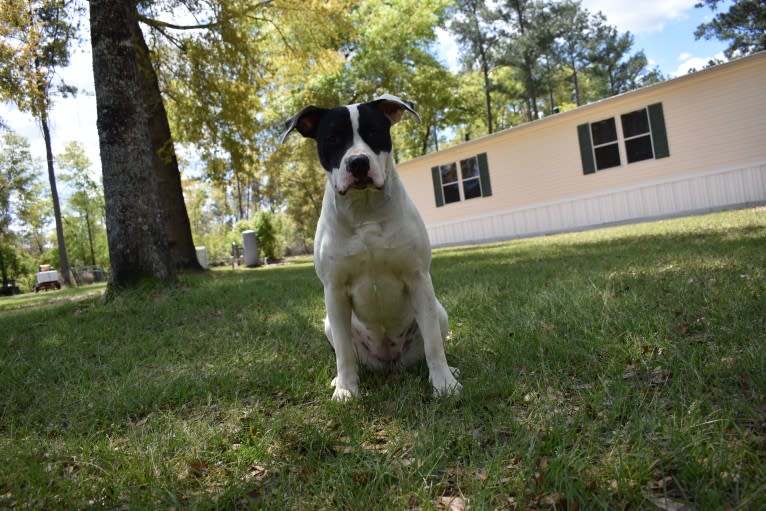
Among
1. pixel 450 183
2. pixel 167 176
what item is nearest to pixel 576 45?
pixel 450 183

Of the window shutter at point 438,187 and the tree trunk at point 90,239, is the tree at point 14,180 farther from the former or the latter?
the window shutter at point 438,187

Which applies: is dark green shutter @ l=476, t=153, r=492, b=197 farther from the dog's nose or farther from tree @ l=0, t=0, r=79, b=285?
the dog's nose

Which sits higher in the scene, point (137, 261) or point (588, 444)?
point (137, 261)

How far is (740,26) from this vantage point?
24016mm

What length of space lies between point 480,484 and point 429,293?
3.76 ft

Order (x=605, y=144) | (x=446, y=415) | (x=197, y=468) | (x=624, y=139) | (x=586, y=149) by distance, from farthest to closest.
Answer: (x=586, y=149), (x=605, y=144), (x=624, y=139), (x=446, y=415), (x=197, y=468)

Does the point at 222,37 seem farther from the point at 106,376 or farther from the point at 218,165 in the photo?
the point at 106,376

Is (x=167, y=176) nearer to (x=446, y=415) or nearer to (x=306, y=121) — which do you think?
(x=306, y=121)

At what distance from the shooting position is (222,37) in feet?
35.0

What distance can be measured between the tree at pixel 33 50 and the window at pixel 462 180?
12156 mm

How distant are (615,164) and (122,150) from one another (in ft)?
43.7

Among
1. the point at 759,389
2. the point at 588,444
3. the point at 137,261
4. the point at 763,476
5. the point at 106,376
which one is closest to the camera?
the point at 763,476

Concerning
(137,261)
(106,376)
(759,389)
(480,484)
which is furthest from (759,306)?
(137,261)

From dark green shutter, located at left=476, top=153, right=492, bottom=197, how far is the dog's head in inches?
598
